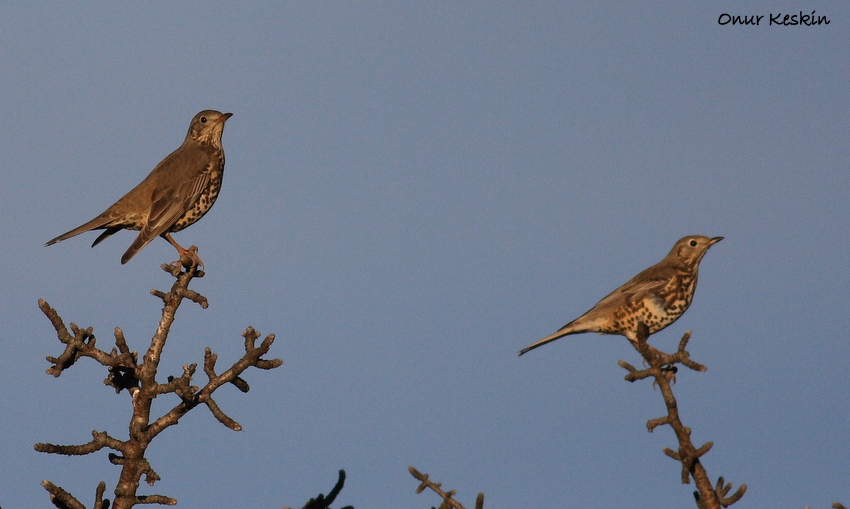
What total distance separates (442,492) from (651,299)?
6626 millimetres

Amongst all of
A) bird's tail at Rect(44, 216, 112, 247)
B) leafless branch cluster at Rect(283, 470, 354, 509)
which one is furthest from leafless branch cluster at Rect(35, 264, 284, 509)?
bird's tail at Rect(44, 216, 112, 247)

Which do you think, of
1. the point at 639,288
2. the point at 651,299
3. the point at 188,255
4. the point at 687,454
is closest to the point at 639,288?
the point at 639,288

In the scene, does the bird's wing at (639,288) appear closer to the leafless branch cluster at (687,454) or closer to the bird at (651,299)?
the bird at (651,299)

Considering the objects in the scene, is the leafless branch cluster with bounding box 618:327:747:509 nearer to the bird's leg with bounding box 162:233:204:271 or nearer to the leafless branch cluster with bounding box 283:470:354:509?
the leafless branch cluster with bounding box 283:470:354:509

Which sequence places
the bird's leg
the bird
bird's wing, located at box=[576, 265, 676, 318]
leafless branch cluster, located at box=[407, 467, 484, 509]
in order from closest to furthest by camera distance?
leafless branch cluster, located at box=[407, 467, 484, 509], the bird's leg, the bird, bird's wing, located at box=[576, 265, 676, 318]

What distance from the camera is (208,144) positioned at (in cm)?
1352

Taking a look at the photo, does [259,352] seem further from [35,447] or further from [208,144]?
[208,144]

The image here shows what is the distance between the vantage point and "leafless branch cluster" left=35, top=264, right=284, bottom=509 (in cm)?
637

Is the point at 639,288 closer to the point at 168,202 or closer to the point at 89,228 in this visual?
the point at 168,202

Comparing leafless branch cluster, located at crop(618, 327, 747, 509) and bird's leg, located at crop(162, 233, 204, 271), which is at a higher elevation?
bird's leg, located at crop(162, 233, 204, 271)

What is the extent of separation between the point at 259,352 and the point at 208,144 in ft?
25.0

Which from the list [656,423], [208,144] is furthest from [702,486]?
[208,144]

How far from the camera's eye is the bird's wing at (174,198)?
38.2 ft

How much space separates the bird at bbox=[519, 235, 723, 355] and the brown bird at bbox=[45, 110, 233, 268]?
4355 millimetres
